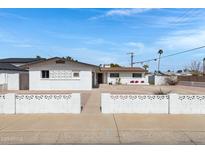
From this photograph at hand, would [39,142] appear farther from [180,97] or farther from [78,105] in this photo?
[180,97]

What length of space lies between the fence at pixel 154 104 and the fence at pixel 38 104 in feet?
4.39

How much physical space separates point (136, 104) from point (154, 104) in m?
0.75

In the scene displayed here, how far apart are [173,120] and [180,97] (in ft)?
6.51

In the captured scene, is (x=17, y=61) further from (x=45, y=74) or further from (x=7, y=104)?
(x=7, y=104)

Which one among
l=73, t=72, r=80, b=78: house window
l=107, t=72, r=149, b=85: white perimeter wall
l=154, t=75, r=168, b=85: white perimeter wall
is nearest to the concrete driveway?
l=73, t=72, r=80, b=78: house window

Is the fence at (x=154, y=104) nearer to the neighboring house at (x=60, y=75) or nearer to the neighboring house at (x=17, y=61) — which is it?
the neighboring house at (x=60, y=75)

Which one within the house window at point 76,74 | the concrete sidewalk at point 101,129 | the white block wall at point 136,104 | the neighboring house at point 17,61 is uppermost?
the neighboring house at point 17,61

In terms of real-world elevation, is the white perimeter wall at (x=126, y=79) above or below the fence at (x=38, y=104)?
above

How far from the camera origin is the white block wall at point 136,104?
1155 centimetres

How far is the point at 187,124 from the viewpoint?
9.15 meters

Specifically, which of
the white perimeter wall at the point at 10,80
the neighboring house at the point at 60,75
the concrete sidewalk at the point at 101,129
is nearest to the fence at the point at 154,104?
the concrete sidewalk at the point at 101,129

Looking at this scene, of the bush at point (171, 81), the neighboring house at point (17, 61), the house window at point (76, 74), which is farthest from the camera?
the neighboring house at point (17, 61)

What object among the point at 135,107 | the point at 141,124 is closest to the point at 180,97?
the point at 135,107
